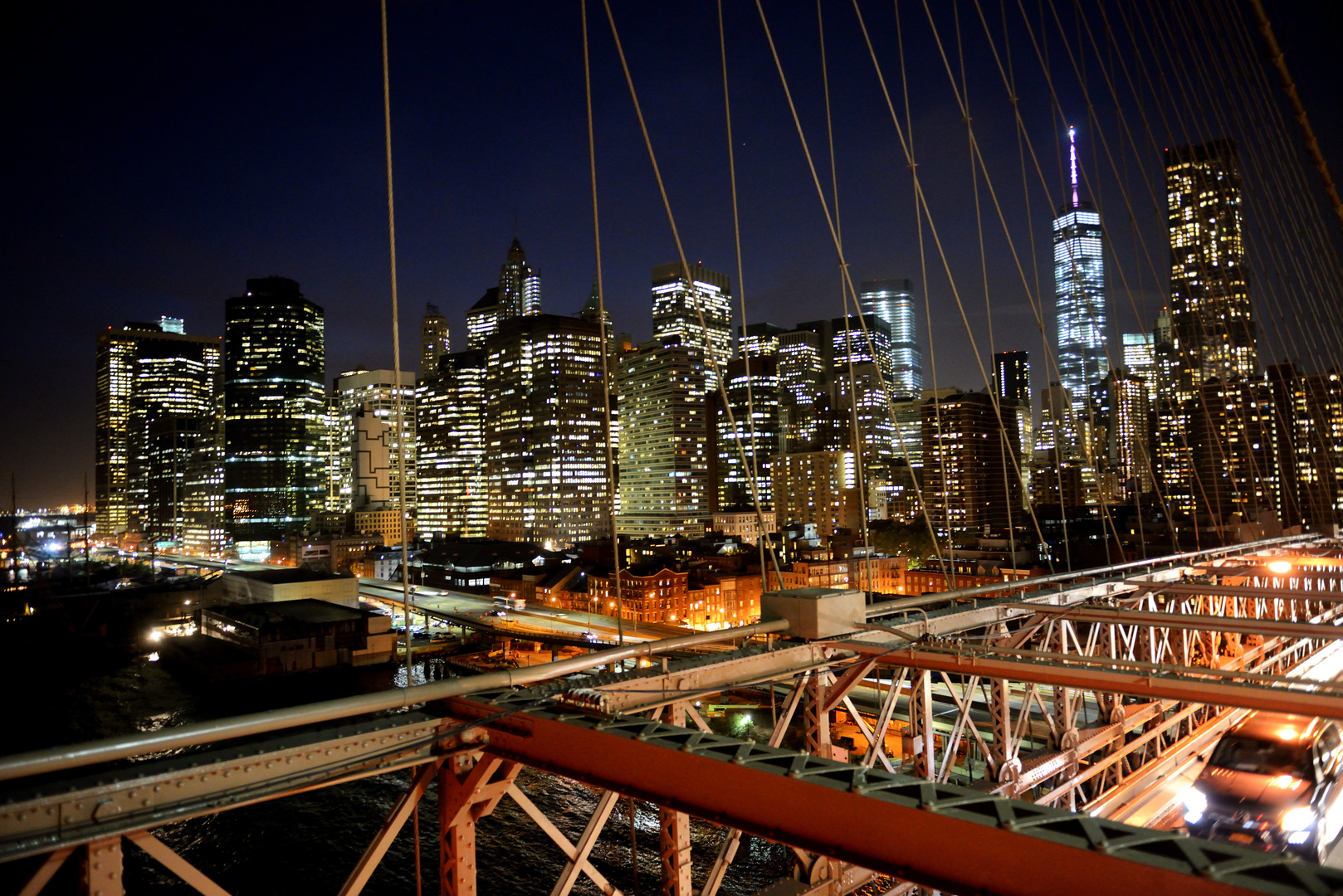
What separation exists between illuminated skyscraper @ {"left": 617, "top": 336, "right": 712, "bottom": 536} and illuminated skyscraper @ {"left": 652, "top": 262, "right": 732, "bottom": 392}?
4991mm

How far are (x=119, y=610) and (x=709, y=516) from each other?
251 ft

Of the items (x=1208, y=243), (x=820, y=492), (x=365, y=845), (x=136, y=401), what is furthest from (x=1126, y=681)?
(x=136, y=401)

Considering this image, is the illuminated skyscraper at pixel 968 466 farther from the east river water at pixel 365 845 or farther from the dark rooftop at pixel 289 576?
the east river water at pixel 365 845

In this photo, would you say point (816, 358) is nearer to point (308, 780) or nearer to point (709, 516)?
point (709, 516)

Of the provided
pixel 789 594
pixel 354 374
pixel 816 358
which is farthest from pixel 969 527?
pixel 354 374

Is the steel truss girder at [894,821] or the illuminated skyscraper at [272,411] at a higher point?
the illuminated skyscraper at [272,411]

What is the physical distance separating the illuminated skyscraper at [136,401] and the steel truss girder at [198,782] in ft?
574

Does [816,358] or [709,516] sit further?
[816,358]

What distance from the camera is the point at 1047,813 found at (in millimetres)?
2506

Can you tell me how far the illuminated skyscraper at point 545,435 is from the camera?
116 metres

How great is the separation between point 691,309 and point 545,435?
186ft

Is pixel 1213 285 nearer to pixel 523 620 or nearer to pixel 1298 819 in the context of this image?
pixel 1298 819

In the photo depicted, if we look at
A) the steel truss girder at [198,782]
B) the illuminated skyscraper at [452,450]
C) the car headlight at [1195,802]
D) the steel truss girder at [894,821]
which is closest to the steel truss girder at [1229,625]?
the car headlight at [1195,802]

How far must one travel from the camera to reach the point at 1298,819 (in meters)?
9.19
